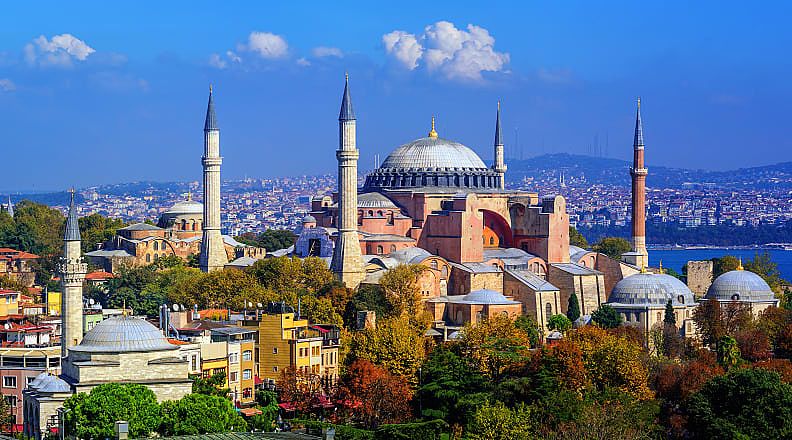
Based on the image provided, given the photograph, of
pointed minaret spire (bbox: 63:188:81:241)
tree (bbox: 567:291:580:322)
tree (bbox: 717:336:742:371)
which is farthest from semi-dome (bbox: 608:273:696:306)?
pointed minaret spire (bbox: 63:188:81:241)

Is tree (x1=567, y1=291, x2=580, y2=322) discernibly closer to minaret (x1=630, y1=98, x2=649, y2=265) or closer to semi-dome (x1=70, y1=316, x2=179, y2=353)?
minaret (x1=630, y1=98, x2=649, y2=265)

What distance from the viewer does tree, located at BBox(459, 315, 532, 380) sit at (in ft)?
111

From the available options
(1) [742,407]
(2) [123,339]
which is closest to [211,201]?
(2) [123,339]

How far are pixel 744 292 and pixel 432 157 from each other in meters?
10.6

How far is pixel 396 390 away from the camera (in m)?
32.7

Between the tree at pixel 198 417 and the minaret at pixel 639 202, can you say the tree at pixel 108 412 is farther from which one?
the minaret at pixel 639 202

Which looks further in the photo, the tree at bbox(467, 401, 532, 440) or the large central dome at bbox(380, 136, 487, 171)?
the large central dome at bbox(380, 136, 487, 171)

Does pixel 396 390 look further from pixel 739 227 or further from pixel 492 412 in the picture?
pixel 739 227

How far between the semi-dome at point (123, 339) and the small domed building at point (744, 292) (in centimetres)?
1966

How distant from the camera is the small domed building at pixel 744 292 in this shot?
45312mm

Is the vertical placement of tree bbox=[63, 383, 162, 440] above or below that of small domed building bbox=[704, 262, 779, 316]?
below

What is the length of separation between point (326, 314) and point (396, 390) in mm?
8030

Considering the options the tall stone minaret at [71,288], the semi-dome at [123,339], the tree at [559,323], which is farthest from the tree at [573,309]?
the semi-dome at [123,339]

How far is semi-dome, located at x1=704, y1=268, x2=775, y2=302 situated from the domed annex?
27.9 feet
